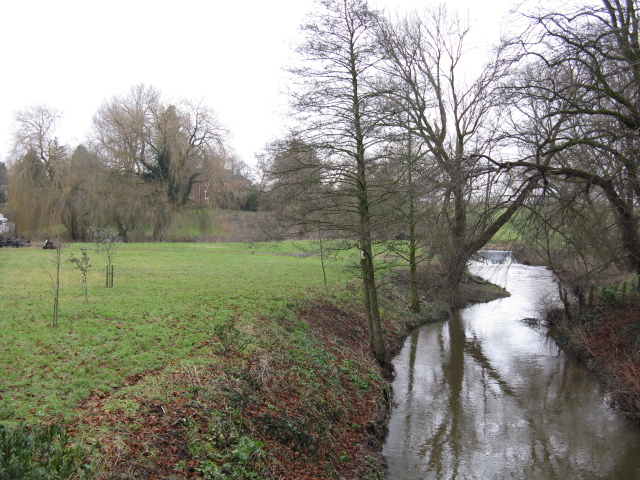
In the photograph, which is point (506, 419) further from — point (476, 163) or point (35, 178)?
point (35, 178)

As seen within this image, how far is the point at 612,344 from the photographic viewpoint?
1338 centimetres

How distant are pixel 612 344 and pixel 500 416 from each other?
5.13 m

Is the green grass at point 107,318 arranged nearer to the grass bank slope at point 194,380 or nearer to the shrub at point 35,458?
the grass bank slope at point 194,380

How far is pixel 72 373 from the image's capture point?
24.1 ft

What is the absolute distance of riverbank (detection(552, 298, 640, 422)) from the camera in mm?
10325

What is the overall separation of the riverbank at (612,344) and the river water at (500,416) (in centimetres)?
36

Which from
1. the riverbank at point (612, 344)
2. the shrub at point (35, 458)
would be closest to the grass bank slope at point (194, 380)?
the shrub at point (35, 458)

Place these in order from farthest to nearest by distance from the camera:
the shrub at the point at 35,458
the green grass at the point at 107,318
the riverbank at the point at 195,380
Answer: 1. the green grass at the point at 107,318
2. the riverbank at the point at 195,380
3. the shrub at the point at 35,458

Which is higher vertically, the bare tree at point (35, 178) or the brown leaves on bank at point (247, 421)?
the bare tree at point (35, 178)

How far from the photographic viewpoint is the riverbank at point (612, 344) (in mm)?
10325

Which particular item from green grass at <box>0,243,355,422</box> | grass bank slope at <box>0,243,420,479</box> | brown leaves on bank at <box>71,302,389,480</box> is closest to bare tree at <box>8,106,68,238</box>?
green grass at <box>0,243,355,422</box>

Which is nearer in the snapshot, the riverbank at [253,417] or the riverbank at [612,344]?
the riverbank at [253,417]

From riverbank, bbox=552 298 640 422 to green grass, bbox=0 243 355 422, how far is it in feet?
23.5

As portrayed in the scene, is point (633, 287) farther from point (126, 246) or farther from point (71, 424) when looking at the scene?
point (126, 246)
